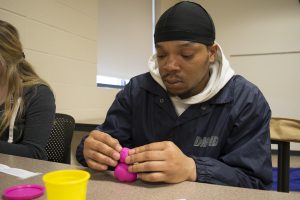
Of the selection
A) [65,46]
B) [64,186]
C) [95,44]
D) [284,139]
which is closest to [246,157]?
[64,186]

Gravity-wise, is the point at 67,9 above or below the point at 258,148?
above

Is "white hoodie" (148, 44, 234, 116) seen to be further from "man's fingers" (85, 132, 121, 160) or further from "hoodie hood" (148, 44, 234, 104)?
"man's fingers" (85, 132, 121, 160)

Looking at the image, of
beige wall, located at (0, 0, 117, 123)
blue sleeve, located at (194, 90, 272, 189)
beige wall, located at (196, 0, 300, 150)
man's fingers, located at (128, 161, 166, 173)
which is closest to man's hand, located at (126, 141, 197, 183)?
man's fingers, located at (128, 161, 166, 173)

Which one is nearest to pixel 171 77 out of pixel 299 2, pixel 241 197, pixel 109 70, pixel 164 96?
pixel 164 96

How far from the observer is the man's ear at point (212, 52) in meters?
1.19

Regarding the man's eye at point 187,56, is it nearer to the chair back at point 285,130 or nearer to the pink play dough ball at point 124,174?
the pink play dough ball at point 124,174

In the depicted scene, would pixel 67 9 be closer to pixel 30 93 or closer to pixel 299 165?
pixel 30 93

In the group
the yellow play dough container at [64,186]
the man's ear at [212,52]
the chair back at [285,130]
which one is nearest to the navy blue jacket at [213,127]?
the man's ear at [212,52]

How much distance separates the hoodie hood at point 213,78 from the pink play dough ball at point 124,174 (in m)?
0.43

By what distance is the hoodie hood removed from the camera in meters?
1.13

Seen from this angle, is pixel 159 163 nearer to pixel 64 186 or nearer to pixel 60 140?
pixel 64 186

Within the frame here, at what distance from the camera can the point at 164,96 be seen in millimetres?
1207

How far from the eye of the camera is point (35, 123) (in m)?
1.49

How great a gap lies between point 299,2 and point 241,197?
4217 mm
